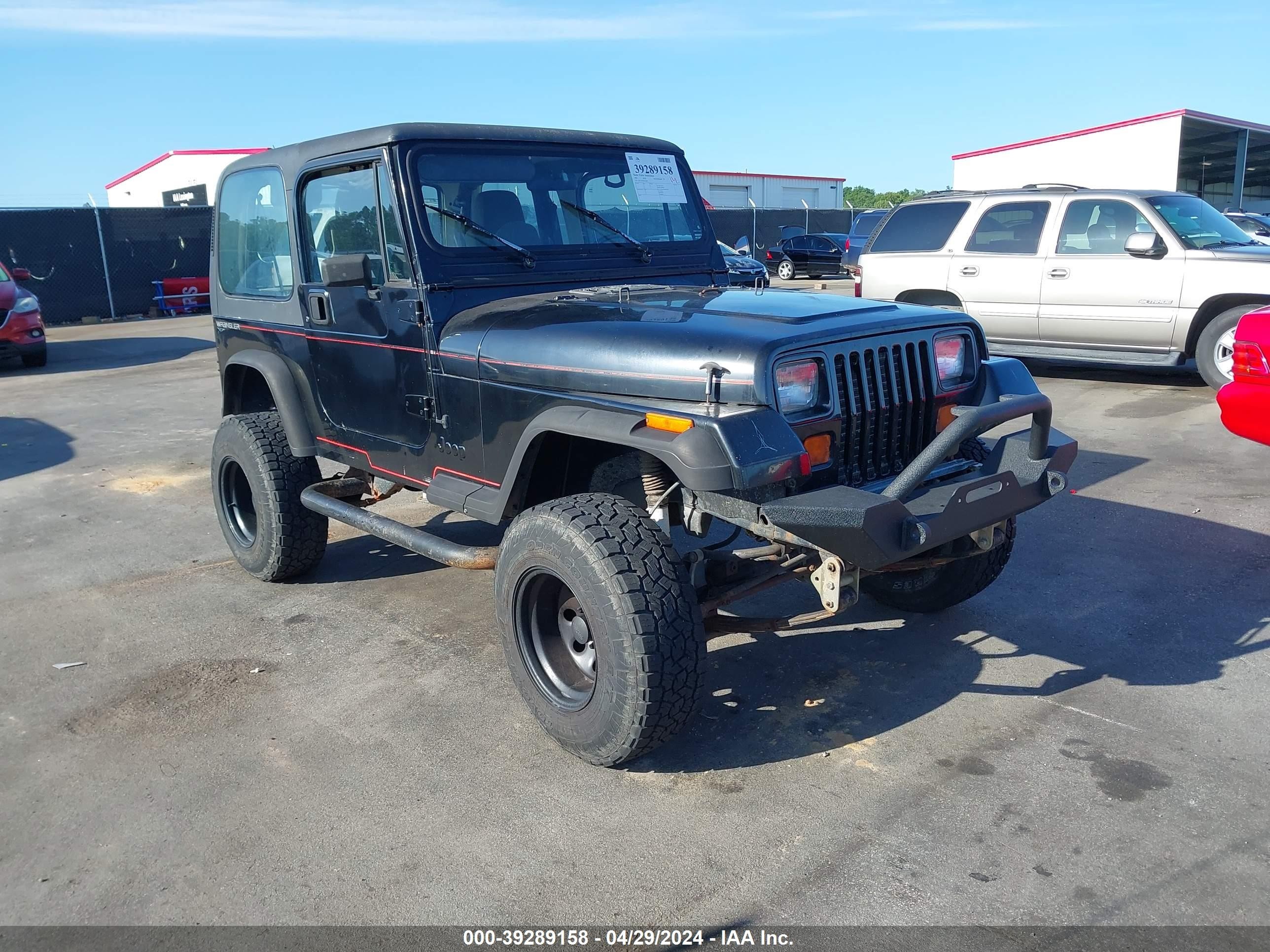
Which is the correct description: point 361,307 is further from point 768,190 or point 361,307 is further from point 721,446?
point 768,190

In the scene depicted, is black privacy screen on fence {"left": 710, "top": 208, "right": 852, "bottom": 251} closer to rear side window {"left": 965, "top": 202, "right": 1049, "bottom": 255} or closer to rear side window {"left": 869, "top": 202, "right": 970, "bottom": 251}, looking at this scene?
rear side window {"left": 869, "top": 202, "right": 970, "bottom": 251}

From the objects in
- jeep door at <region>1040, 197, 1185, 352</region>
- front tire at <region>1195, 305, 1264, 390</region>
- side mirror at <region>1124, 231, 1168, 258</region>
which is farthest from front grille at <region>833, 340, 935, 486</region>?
jeep door at <region>1040, 197, 1185, 352</region>

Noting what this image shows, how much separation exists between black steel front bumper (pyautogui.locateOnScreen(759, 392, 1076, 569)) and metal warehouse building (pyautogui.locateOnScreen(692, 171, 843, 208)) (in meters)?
34.4

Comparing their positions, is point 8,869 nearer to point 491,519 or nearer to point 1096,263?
point 491,519

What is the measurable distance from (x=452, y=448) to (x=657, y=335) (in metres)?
1.13

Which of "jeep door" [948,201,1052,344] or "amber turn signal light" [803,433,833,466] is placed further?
"jeep door" [948,201,1052,344]

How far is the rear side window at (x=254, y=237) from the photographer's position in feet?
16.0

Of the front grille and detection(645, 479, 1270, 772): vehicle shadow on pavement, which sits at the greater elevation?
the front grille

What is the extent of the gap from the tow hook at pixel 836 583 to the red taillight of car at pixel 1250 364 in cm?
375

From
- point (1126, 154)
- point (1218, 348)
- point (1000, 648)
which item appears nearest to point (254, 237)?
point (1000, 648)

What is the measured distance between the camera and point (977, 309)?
10.3 m

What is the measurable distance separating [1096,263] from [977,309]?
119cm

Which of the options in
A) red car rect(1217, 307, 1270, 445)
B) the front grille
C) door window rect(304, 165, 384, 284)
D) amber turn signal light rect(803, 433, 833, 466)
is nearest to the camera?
amber turn signal light rect(803, 433, 833, 466)

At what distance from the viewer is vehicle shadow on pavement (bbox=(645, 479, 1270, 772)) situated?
363 cm
